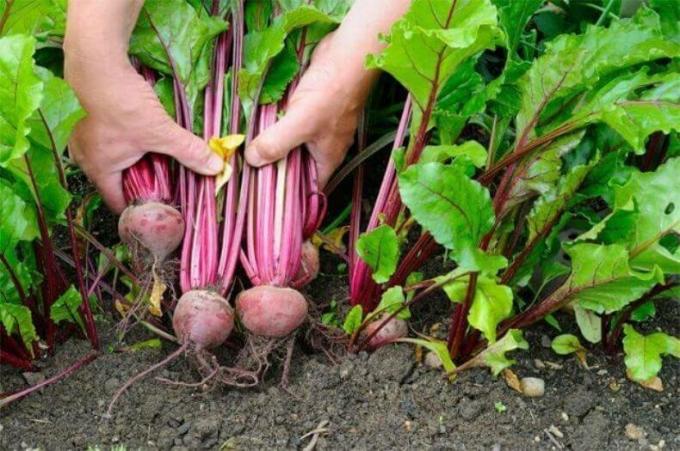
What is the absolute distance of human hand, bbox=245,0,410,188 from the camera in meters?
1.84

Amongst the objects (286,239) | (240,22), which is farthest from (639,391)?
(240,22)

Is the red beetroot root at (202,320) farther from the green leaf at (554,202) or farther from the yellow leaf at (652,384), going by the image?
the yellow leaf at (652,384)

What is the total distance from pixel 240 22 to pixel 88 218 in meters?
0.51

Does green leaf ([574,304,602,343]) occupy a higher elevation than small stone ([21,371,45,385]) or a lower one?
lower

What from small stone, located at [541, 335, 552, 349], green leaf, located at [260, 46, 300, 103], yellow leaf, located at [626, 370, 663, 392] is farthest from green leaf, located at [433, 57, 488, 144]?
yellow leaf, located at [626, 370, 663, 392]

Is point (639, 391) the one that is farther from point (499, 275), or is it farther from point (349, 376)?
point (349, 376)

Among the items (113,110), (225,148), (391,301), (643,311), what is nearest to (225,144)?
(225,148)

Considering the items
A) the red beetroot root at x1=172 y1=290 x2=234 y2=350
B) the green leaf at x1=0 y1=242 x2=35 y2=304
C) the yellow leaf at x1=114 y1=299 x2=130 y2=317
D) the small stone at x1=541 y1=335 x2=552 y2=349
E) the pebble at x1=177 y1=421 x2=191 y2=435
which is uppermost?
the green leaf at x1=0 y1=242 x2=35 y2=304

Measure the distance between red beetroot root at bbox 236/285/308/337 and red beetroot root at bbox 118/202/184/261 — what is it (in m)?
0.18

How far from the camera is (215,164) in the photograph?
6.18 ft

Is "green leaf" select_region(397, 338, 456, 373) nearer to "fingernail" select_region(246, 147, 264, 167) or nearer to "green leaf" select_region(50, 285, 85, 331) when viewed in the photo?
"fingernail" select_region(246, 147, 264, 167)

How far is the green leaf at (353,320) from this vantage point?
5.81 feet

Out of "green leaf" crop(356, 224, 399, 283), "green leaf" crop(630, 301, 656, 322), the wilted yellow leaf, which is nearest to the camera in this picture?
"green leaf" crop(356, 224, 399, 283)

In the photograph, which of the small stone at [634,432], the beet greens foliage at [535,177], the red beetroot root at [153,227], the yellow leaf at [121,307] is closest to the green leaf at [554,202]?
the beet greens foliage at [535,177]
